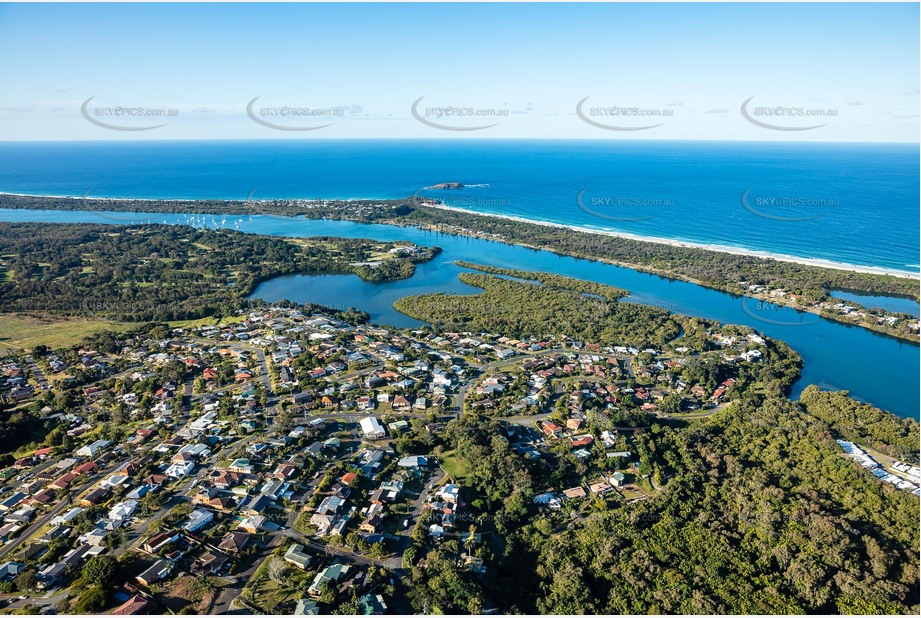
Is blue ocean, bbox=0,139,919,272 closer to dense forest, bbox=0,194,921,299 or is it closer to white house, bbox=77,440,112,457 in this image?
dense forest, bbox=0,194,921,299

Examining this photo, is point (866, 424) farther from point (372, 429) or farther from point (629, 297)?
point (372, 429)

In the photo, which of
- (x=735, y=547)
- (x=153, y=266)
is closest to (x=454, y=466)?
(x=735, y=547)

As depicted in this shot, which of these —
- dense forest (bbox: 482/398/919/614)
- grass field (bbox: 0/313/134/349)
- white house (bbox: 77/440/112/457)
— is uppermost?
grass field (bbox: 0/313/134/349)

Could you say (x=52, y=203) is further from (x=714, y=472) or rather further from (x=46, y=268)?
(x=714, y=472)

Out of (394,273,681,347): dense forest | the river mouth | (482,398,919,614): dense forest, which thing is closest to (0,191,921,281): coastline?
the river mouth

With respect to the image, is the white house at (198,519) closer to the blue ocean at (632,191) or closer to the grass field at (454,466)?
the grass field at (454,466)

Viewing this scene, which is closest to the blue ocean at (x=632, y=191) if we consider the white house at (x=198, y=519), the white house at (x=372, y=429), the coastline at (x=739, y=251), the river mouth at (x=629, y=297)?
the coastline at (x=739, y=251)
